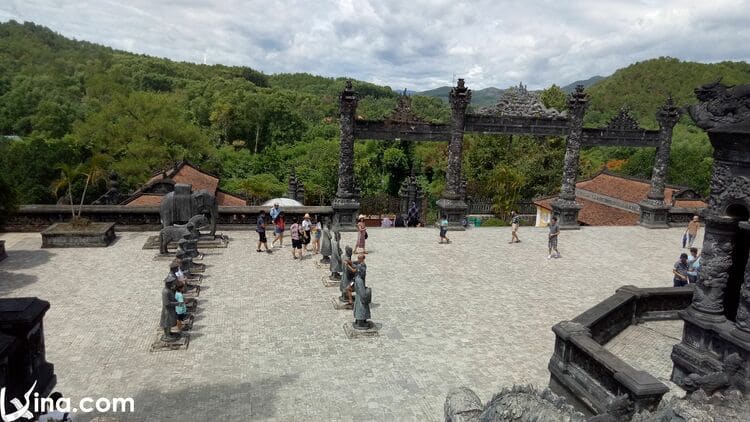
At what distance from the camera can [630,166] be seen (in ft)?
152

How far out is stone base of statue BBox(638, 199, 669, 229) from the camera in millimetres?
20312

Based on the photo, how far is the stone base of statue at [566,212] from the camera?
64.7 feet

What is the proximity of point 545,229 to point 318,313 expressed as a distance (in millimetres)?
12432

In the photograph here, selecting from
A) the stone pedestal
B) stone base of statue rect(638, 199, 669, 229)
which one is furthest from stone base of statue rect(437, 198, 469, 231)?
the stone pedestal

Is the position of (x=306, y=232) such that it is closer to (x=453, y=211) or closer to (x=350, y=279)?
(x=350, y=279)

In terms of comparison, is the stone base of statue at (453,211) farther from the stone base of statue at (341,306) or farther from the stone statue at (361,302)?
the stone statue at (361,302)

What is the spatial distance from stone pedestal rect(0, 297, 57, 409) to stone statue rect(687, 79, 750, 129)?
9367 millimetres

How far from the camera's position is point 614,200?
1013 inches

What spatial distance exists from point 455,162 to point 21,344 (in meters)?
15.7

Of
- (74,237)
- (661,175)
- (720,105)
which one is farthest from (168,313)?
(661,175)

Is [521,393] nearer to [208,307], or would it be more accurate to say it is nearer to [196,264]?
[208,307]

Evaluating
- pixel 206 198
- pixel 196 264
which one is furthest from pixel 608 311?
pixel 206 198

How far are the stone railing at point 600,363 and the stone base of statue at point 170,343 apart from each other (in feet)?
20.6

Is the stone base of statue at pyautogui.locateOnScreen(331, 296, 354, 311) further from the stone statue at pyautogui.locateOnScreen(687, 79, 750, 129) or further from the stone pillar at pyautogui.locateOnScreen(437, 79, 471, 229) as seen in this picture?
the stone pillar at pyautogui.locateOnScreen(437, 79, 471, 229)
